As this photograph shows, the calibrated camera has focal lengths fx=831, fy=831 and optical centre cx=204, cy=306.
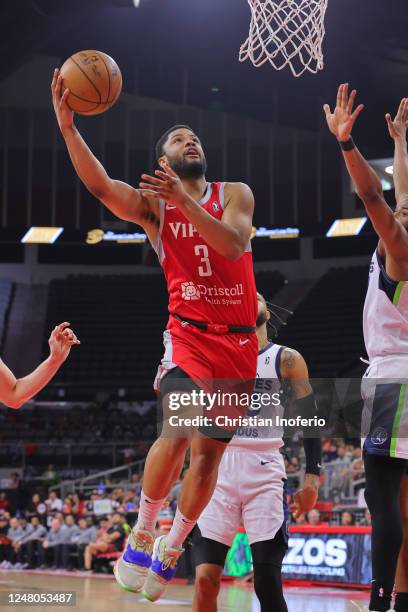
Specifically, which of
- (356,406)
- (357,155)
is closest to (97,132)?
(356,406)

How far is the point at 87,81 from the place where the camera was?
4613mm

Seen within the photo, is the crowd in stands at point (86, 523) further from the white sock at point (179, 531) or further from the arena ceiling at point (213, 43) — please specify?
the white sock at point (179, 531)

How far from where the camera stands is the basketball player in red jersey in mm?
4285

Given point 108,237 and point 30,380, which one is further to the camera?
point 108,237

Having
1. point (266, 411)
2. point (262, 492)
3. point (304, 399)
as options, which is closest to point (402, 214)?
point (304, 399)

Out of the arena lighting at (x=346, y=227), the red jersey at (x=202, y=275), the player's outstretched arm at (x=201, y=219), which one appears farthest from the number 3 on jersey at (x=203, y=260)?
the arena lighting at (x=346, y=227)

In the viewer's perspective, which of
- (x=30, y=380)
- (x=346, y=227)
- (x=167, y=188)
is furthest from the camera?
(x=346, y=227)

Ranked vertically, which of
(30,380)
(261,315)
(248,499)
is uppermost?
(261,315)

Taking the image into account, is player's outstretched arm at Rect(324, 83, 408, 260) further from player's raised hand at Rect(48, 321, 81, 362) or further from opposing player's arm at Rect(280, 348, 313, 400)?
player's raised hand at Rect(48, 321, 81, 362)

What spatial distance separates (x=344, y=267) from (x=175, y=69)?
39.9 feet

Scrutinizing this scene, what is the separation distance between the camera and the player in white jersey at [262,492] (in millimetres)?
5211

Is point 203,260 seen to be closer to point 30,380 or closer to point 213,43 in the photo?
point 30,380

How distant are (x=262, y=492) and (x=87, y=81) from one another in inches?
112

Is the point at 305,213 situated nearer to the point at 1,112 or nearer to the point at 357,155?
the point at 1,112
